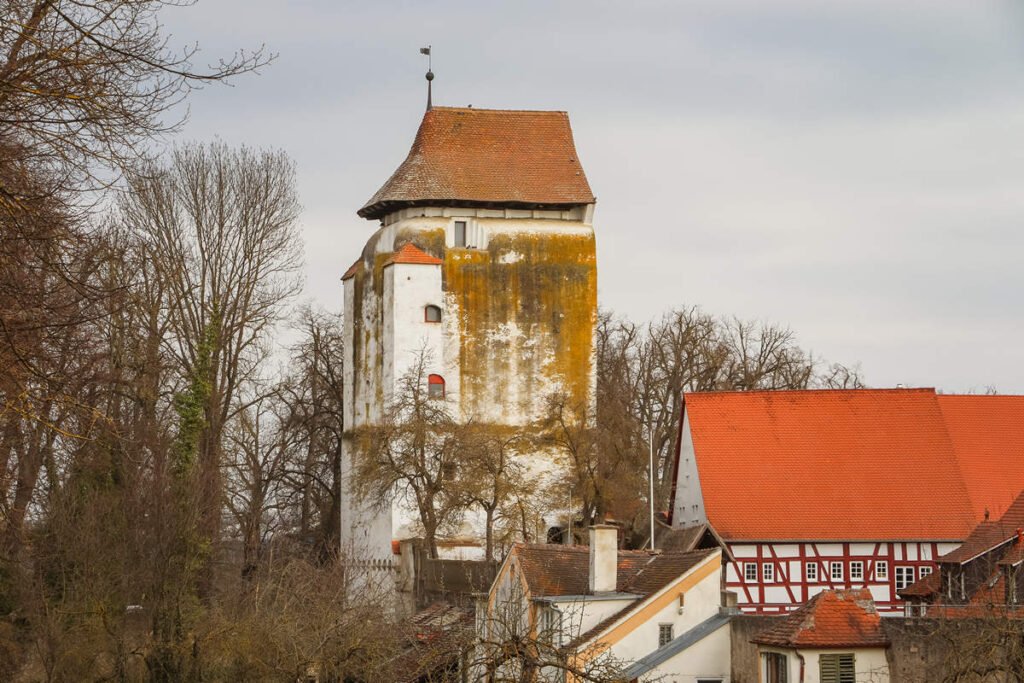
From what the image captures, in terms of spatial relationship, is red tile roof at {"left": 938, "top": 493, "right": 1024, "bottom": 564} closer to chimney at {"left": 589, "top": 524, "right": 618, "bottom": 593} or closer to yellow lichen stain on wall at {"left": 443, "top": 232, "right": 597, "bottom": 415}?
chimney at {"left": 589, "top": 524, "right": 618, "bottom": 593}

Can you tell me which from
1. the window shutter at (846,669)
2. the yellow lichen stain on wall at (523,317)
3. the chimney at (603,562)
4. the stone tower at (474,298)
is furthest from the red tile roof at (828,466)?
the window shutter at (846,669)

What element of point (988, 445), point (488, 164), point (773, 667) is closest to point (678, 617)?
point (773, 667)

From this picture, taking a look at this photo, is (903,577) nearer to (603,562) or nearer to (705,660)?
(603,562)

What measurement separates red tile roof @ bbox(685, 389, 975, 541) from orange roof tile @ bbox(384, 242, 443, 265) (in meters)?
10.3

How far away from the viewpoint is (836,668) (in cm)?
2686

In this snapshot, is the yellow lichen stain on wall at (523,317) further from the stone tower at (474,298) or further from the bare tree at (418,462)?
the bare tree at (418,462)

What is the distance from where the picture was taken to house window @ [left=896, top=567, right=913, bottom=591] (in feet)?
137

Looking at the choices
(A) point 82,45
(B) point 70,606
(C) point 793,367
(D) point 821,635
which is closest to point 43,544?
(B) point 70,606

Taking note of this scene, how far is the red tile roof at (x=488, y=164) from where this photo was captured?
53.6 meters

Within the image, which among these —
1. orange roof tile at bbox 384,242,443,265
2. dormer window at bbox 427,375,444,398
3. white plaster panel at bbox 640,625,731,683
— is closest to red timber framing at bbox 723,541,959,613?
white plaster panel at bbox 640,625,731,683

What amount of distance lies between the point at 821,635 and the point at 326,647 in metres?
7.79

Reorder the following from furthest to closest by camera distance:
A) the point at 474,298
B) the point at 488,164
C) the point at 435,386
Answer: the point at 488,164
the point at 474,298
the point at 435,386

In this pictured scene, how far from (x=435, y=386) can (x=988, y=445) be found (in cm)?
1632

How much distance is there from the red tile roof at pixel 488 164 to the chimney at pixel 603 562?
24.1 metres
